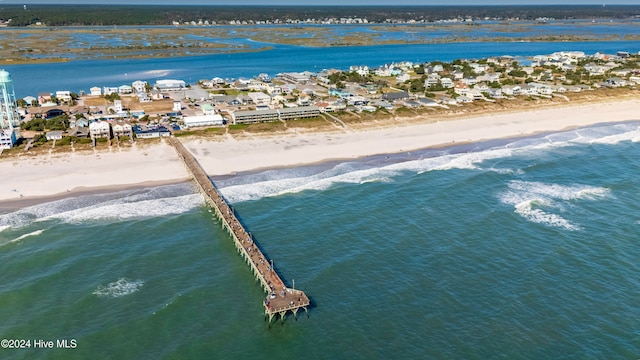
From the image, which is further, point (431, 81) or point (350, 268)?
point (431, 81)

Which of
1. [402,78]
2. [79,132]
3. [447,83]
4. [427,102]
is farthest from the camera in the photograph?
[402,78]

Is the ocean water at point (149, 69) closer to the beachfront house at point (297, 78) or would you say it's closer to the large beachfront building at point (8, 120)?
the beachfront house at point (297, 78)

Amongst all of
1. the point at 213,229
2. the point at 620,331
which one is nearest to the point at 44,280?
the point at 213,229

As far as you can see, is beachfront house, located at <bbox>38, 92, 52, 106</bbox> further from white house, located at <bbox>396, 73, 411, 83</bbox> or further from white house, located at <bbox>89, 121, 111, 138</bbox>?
white house, located at <bbox>396, 73, 411, 83</bbox>

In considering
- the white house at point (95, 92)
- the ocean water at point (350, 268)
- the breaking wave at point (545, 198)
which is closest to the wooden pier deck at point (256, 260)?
the ocean water at point (350, 268)

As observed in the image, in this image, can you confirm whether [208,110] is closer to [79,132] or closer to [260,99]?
[260,99]

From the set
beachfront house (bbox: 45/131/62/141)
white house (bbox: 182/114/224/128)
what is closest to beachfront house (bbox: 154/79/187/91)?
white house (bbox: 182/114/224/128)

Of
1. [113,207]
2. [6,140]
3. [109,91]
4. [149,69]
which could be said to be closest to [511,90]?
[113,207]

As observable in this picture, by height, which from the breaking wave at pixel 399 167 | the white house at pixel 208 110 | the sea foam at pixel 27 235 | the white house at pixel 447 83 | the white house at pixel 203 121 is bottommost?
the sea foam at pixel 27 235
